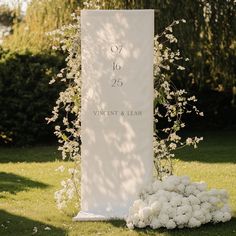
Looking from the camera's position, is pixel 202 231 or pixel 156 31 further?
pixel 156 31

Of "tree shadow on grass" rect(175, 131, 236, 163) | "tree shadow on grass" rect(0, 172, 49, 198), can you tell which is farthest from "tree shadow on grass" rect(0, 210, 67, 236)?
"tree shadow on grass" rect(175, 131, 236, 163)

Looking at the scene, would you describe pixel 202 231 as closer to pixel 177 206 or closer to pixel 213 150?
pixel 177 206

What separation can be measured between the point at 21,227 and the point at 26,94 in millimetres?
8688

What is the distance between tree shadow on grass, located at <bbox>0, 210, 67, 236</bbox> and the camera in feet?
20.1

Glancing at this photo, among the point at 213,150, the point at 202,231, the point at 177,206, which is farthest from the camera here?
the point at 213,150

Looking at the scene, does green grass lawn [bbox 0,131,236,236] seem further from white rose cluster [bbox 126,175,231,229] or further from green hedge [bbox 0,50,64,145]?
green hedge [bbox 0,50,64,145]

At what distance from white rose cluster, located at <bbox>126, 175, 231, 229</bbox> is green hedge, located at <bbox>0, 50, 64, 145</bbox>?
8.53 metres

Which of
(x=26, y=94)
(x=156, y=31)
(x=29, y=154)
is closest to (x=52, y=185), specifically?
(x=29, y=154)

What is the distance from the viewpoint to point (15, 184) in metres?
9.44

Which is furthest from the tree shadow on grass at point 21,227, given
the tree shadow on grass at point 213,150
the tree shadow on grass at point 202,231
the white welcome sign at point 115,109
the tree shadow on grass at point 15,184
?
the tree shadow on grass at point 213,150

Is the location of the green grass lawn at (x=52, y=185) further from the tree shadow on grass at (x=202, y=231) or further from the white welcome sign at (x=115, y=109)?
the white welcome sign at (x=115, y=109)

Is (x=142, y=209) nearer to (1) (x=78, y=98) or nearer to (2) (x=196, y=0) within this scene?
(1) (x=78, y=98)

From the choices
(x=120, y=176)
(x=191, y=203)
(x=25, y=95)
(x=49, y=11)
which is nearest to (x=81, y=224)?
(x=120, y=176)

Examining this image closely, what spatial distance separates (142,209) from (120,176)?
73cm
